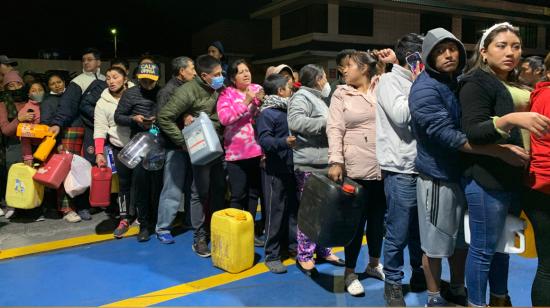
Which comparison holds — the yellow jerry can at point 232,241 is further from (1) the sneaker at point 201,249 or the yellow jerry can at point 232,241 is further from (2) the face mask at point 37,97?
(2) the face mask at point 37,97

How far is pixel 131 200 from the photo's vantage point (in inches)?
201

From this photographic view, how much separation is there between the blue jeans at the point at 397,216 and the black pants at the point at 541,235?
Result: 72cm

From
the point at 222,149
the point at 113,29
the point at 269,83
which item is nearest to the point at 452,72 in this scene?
the point at 269,83

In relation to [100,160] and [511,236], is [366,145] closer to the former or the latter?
[511,236]

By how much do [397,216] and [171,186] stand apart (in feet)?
8.31

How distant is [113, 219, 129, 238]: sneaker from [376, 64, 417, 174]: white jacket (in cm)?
308

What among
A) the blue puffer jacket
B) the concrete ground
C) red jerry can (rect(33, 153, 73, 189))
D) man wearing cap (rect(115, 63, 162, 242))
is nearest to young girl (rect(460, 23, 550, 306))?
the blue puffer jacket

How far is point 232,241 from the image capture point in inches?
152

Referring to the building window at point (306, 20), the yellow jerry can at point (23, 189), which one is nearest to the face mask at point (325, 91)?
the yellow jerry can at point (23, 189)

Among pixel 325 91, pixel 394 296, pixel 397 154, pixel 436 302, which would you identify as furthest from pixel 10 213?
pixel 436 302

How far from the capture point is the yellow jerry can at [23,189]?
5160 millimetres

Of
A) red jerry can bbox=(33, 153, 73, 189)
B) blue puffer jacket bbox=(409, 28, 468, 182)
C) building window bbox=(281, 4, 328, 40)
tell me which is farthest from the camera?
building window bbox=(281, 4, 328, 40)

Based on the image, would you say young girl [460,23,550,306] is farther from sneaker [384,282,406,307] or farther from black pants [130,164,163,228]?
black pants [130,164,163,228]

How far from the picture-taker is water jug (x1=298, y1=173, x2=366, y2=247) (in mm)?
3031
